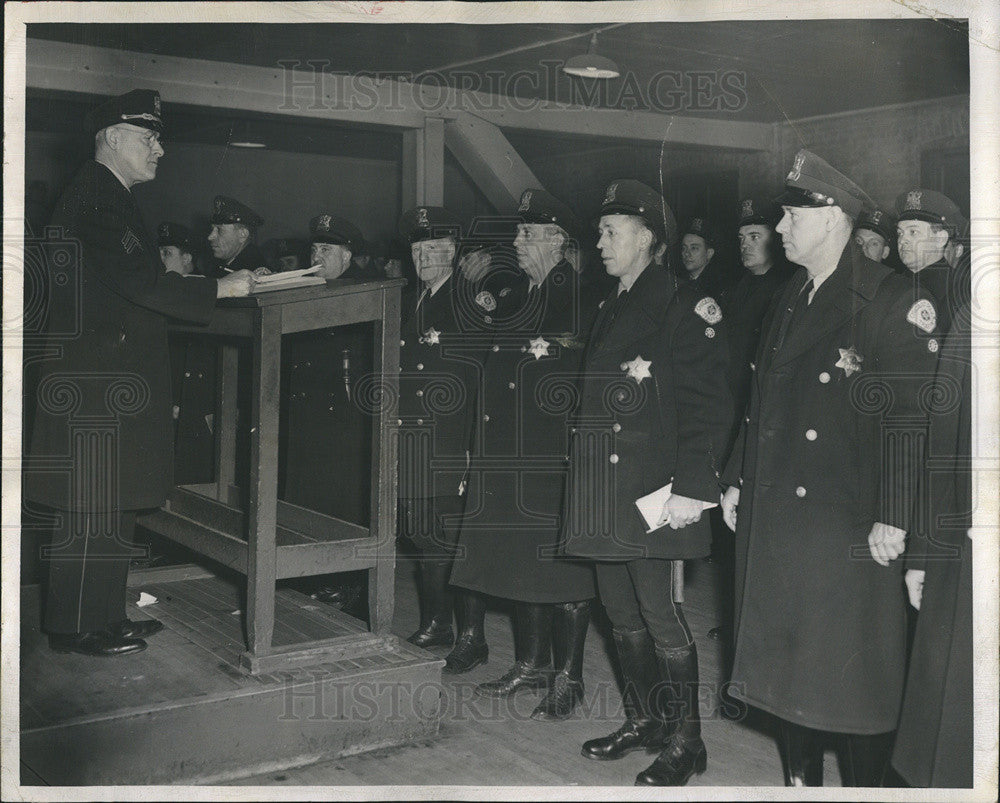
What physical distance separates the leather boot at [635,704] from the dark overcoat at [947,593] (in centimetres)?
93

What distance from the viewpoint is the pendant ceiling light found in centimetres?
625

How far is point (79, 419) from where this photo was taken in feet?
12.0

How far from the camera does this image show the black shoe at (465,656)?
14.7ft

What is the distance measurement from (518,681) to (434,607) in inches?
29.2

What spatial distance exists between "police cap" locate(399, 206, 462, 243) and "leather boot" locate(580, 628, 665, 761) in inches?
82.8

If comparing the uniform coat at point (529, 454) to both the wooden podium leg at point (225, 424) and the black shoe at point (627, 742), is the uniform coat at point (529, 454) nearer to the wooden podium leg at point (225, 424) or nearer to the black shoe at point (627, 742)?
the black shoe at point (627, 742)

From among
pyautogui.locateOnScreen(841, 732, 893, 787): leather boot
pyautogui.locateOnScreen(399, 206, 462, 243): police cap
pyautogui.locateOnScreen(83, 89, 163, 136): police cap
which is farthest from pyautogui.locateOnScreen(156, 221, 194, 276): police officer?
pyautogui.locateOnScreen(841, 732, 893, 787): leather boot

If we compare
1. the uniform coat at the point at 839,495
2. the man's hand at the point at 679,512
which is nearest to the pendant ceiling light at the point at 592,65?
the uniform coat at the point at 839,495

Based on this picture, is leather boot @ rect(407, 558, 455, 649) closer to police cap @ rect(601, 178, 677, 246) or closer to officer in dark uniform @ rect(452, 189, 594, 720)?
officer in dark uniform @ rect(452, 189, 594, 720)

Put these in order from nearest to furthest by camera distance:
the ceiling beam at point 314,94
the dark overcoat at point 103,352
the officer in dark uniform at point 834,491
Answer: the officer in dark uniform at point 834,491, the dark overcoat at point 103,352, the ceiling beam at point 314,94

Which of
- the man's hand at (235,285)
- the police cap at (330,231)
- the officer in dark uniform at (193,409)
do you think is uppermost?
the police cap at (330,231)

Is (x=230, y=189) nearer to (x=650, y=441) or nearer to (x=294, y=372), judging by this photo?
(x=294, y=372)

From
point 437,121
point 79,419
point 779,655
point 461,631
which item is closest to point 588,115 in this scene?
point 437,121

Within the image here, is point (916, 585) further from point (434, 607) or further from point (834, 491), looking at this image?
point (434, 607)
